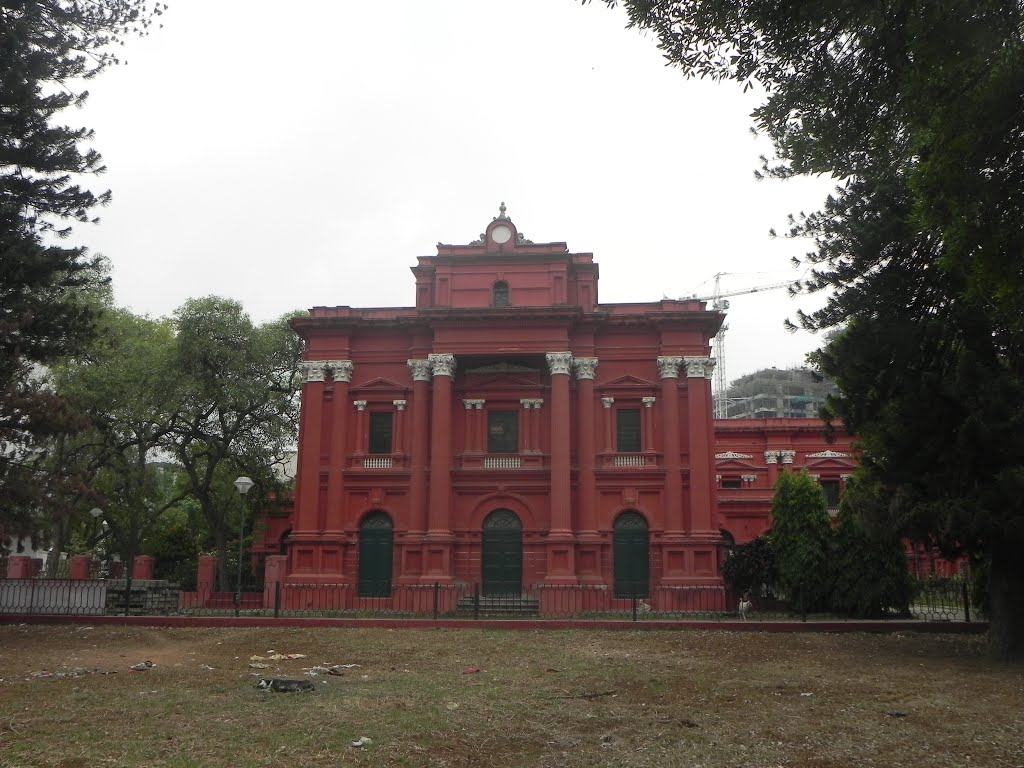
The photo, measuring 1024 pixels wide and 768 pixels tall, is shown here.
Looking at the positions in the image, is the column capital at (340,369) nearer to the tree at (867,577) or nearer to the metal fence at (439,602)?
the metal fence at (439,602)

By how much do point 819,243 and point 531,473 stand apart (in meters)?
14.8

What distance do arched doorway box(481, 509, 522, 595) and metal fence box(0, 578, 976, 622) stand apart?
2.51 ft

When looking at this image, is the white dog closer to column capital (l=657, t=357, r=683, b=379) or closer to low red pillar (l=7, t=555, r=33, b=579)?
column capital (l=657, t=357, r=683, b=379)

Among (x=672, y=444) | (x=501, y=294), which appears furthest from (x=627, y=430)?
(x=501, y=294)

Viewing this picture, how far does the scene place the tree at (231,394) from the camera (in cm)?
3162

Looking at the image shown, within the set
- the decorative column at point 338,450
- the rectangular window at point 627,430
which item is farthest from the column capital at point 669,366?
the decorative column at point 338,450

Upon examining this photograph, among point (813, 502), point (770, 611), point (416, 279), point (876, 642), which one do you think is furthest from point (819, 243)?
point (416, 279)

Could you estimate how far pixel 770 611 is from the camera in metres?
25.3

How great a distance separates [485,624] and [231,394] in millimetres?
15743

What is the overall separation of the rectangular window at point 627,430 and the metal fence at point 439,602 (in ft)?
15.6

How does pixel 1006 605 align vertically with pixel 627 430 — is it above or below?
below

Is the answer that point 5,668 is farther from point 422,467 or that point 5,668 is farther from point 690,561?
point 690,561

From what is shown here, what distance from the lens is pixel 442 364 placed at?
28.8 metres

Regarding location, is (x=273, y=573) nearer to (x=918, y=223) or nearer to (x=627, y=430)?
(x=627, y=430)
